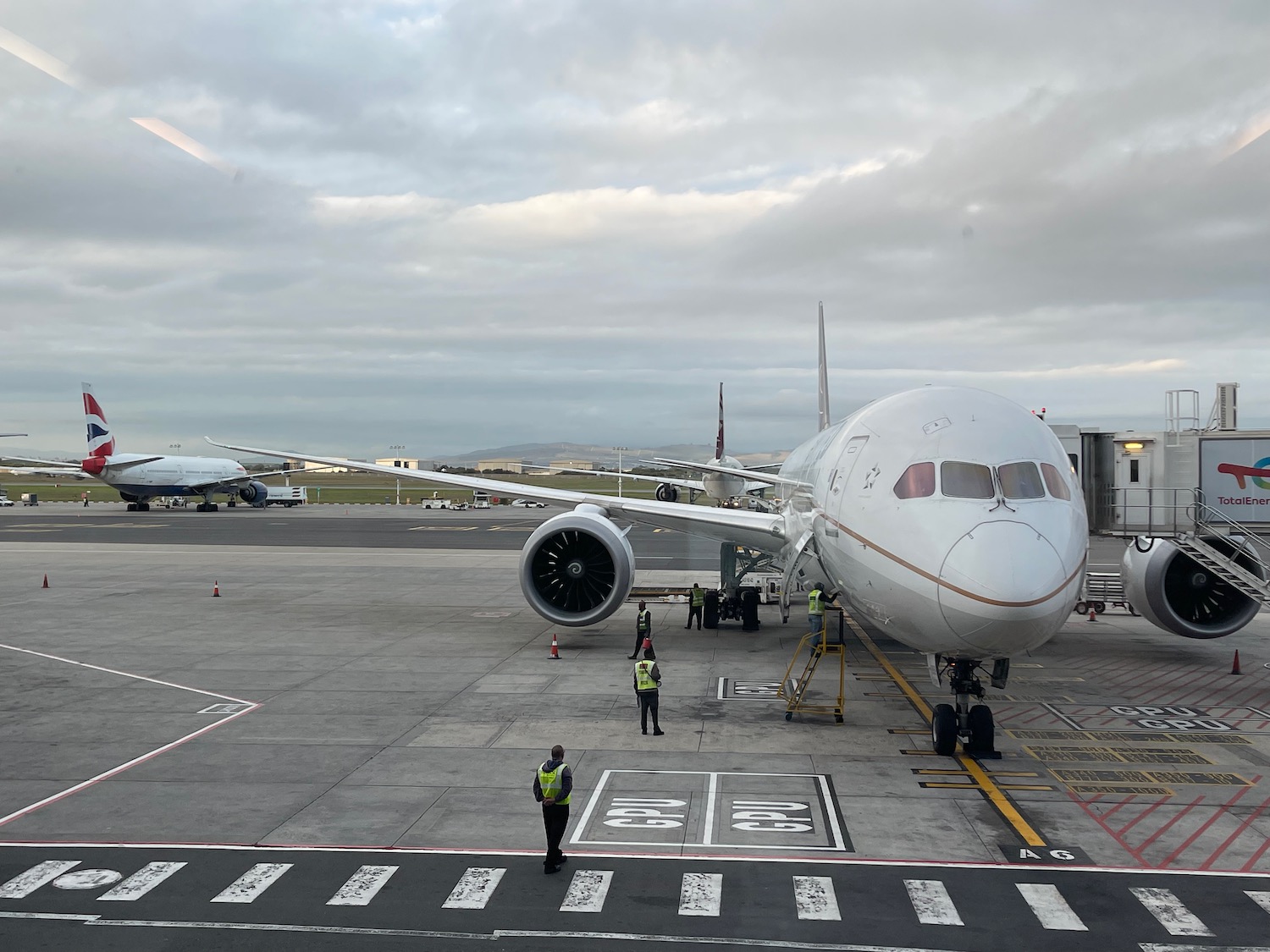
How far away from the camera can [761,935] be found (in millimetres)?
8266

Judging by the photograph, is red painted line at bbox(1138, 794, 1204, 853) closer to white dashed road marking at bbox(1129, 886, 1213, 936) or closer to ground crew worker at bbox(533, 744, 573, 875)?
white dashed road marking at bbox(1129, 886, 1213, 936)

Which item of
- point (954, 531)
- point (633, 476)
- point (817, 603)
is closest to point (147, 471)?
point (633, 476)

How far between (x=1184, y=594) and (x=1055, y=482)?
1152 centimetres

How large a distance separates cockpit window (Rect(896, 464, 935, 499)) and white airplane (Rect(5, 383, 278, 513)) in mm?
74842

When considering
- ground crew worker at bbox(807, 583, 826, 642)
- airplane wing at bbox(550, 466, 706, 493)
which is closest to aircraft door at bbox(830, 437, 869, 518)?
airplane wing at bbox(550, 466, 706, 493)

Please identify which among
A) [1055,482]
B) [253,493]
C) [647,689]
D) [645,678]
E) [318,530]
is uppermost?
[1055,482]

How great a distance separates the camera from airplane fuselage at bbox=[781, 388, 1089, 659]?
1129cm

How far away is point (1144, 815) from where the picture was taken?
37.6ft

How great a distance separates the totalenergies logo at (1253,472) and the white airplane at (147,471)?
240 feet

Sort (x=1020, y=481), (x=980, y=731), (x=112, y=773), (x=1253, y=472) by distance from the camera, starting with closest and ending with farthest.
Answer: (x=1020, y=481) < (x=112, y=773) < (x=980, y=731) < (x=1253, y=472)

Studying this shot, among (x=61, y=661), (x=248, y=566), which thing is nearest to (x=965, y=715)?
(x=61, y=661)

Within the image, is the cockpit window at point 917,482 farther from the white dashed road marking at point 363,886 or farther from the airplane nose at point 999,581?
the white dashed road marking at point 363,886

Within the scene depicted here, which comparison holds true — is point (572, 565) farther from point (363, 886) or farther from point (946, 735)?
point (363, 886)

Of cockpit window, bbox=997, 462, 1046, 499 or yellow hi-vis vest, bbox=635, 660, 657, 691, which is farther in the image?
yellow hi-vis vest, bbox=635, 660, 657, 691
